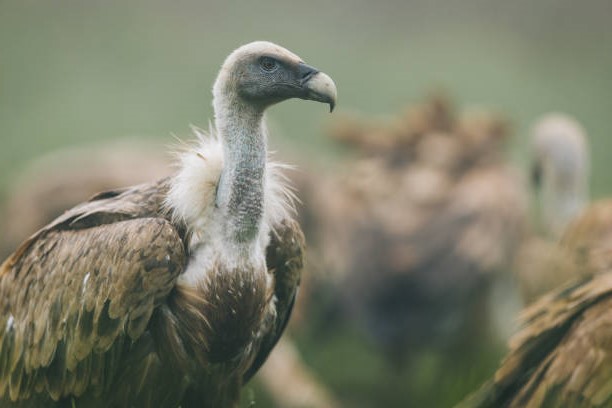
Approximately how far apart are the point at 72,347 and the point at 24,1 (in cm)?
2195

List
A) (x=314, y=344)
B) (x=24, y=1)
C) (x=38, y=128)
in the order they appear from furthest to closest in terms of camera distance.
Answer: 1. (x=24, y=1)
2. (x=38, y=128)
3. (x=314, y=344)

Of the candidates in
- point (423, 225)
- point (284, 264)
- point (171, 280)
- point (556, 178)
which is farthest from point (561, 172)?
point (171, 280)

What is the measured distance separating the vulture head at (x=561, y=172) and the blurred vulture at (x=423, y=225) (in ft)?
0.87

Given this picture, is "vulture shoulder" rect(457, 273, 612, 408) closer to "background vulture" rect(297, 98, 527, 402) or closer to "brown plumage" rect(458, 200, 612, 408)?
"brown plumage" rect(458, 200, 612, 408)

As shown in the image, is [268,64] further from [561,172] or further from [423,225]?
[561,172]

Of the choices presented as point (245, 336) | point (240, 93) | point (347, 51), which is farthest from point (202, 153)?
point (347, 51)

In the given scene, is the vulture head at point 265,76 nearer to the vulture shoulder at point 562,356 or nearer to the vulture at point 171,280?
the vulture at point 171,280

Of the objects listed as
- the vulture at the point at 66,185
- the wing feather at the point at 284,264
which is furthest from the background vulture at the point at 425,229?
the wing feather at the point at 284,264

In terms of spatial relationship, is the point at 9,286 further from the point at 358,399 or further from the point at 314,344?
the point at 314,344

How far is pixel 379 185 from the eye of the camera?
320 inches

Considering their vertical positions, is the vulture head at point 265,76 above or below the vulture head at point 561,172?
above

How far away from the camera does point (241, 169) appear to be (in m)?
3.86

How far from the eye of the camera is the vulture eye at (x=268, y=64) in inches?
153

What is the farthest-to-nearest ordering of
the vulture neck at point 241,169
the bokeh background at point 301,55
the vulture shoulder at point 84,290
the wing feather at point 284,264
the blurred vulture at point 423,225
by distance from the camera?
the bokeh background at point 301,55, the blurred vulture at point 423,225, the wing feather at point 284,264, the vulture neck at point 241,169, the vulture shoulder at point 84,290
